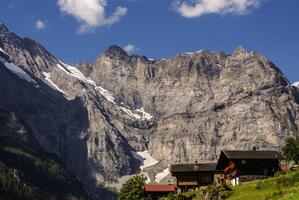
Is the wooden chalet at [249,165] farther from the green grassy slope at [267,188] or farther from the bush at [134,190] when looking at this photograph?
the green grassy slope at [267,188]

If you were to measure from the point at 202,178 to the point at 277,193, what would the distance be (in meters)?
72.6

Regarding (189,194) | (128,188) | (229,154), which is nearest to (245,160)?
(229,154)

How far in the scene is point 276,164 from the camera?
116562mm

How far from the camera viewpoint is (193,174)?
145m

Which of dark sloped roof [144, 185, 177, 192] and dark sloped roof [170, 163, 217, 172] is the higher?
dark sloped roof [170, 163, 217, 172]

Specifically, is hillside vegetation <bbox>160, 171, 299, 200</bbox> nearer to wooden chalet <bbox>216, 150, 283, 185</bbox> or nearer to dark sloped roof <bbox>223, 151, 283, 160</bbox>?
wooden chalet <bbox>216, 150, 283, 185</bbox>

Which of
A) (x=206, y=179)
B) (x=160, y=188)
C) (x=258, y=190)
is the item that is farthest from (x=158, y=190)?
(x=258, y=190)

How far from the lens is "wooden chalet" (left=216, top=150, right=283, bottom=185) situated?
113125 mm

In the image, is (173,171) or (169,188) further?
(169,188)

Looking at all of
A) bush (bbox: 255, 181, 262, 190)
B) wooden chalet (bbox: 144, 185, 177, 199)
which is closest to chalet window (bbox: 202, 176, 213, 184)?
wooden chalet (bbox: 144, 185, 177, 199)

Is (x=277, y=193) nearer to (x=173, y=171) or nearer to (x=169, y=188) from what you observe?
(x=173, y=171)

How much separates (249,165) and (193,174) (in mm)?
32738

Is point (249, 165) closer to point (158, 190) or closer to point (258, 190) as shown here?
point (258, 190)

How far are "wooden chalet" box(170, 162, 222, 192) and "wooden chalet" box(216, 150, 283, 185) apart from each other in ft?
76.0
